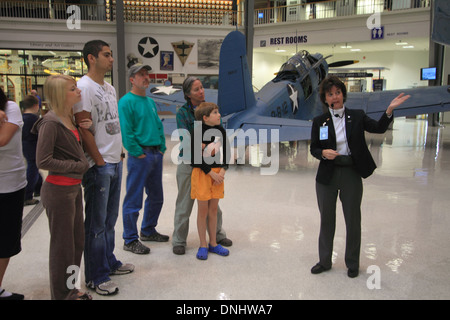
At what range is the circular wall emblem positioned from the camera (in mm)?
17750

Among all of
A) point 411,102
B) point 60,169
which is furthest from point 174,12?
point 60,169

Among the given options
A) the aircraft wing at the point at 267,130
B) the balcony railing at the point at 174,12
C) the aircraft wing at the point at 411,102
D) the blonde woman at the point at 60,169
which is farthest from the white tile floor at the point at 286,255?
the balcony railing at the point at 174,12

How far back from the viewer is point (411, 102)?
10.9 metres

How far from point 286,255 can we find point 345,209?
0.76 metres

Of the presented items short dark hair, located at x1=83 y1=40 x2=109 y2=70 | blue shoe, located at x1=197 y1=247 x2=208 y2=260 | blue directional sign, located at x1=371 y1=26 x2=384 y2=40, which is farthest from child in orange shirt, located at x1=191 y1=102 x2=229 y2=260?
blue directional sign, located at x1=371 y1=26 x2=384 y2=40

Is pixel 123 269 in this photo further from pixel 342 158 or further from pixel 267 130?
pixel 267 130

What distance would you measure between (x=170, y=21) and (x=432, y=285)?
1886 cm

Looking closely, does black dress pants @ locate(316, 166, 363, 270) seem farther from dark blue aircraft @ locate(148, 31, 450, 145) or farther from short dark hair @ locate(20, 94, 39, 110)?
short dark hair @ locate(20, 94, 39, 110)

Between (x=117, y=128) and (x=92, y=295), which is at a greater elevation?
(x=117, y=128)

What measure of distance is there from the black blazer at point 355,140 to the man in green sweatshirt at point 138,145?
148 cm

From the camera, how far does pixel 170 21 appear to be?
1922 cm

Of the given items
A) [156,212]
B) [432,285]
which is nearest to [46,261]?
[156,212]
